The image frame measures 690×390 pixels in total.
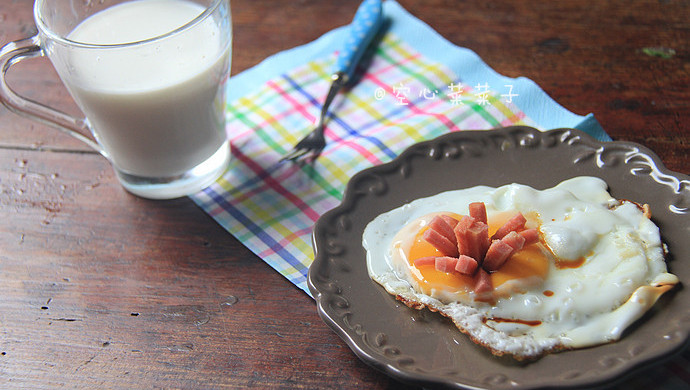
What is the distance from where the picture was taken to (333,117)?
2.05 meters

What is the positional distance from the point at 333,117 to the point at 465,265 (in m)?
0.89

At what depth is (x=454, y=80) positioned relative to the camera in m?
2.09

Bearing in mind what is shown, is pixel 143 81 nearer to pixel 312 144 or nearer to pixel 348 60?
pixel 312 144

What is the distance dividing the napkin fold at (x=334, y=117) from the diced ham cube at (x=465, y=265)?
382 mm

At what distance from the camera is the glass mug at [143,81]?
Answer: 156 cm

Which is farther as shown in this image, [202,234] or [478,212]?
[202,234]

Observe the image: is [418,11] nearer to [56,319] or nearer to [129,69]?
[129,69]

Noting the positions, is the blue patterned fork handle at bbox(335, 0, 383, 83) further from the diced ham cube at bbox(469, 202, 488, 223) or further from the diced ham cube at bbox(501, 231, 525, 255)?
the diced ham cube at bbox(501, 231, 525, 255)

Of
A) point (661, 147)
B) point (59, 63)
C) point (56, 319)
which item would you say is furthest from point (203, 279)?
point (661, 147)

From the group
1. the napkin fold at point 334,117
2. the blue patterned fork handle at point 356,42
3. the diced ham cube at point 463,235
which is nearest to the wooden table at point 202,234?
the napkin fold at point 334,117

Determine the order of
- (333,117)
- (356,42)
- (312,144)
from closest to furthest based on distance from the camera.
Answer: (312,144) → (333,117) → (356,42)

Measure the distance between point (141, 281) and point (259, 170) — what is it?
478mm

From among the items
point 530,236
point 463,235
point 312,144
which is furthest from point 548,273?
point 312,144

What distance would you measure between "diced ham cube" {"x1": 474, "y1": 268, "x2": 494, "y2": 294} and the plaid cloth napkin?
40 cm
